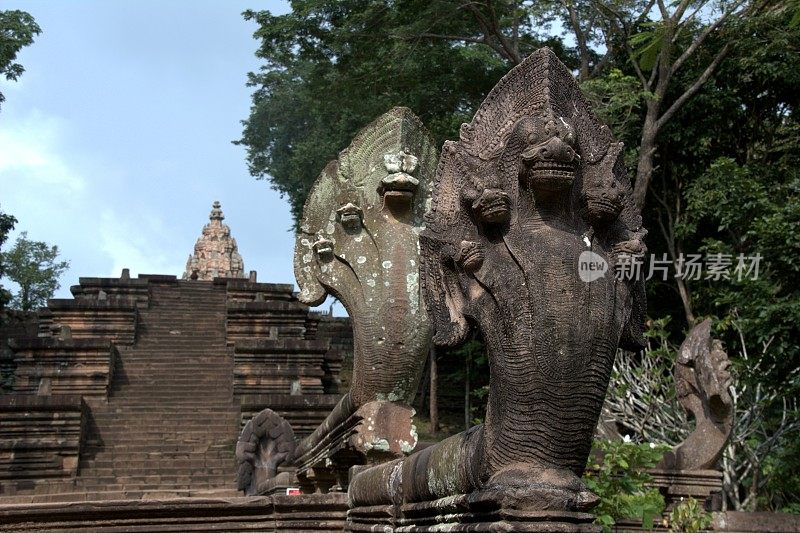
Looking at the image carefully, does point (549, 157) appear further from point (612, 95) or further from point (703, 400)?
point (612, 95)

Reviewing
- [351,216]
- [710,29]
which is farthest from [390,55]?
[351,216]

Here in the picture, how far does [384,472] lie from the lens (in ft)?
12.1

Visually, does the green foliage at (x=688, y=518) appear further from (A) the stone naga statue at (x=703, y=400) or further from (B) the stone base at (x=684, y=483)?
(A) the stone naga statue at (x=703, y=400)

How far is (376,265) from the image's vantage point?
15.7ft

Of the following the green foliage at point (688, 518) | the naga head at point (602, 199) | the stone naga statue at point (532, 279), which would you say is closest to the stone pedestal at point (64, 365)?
the green foliage at point (688, 518)

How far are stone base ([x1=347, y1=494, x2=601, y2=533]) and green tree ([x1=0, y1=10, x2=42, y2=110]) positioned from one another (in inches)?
603

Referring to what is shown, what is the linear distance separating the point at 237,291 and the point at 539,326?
18038mm

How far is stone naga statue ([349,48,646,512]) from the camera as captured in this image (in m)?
2.55

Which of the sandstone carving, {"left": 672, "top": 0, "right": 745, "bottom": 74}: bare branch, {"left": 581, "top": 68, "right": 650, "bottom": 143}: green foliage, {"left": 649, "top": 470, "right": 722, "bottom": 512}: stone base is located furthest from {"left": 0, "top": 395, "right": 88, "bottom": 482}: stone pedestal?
the sandstone carving

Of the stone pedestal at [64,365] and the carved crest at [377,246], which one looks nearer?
the carved crest at [377,246]

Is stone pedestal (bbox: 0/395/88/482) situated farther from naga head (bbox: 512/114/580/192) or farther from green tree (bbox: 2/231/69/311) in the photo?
green tree (bbox: 2/231/69/311)

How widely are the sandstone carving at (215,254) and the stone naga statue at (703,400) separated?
21.6 metres

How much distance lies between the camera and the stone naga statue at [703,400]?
7.16m

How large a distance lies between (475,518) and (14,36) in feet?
53.6
